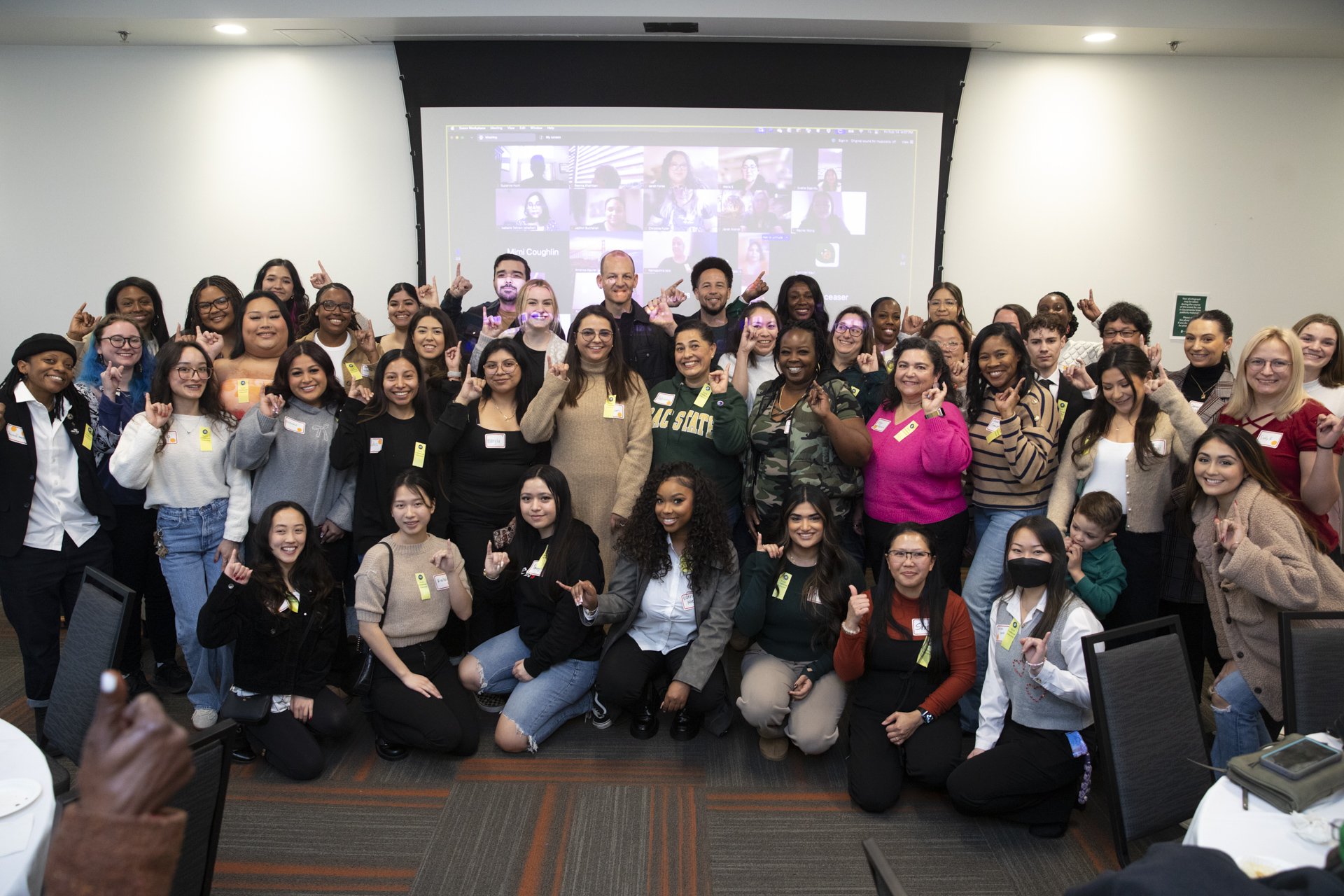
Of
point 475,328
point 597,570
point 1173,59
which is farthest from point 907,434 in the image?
point 1173,59

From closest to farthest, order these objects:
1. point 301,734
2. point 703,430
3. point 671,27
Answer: point 301,734
point 703,430
point 671,27

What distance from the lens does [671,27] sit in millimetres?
5301

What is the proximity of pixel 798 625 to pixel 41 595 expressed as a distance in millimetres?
2943

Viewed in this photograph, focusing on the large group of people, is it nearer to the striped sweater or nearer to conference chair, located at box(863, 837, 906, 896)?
the striped sweater

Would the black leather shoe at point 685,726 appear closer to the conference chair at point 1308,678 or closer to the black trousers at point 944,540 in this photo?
the black trousers at point 944,540

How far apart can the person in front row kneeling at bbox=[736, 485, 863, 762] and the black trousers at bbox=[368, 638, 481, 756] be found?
1067 millimetres

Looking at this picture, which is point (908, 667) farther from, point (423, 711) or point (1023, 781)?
point (423, 711)

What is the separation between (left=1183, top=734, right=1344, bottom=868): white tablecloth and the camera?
4.75 ft

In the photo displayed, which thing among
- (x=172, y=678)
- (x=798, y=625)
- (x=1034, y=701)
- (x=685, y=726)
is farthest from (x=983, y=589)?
(x=172, y=678)

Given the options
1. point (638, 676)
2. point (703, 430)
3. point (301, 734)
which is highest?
point (703, 430)

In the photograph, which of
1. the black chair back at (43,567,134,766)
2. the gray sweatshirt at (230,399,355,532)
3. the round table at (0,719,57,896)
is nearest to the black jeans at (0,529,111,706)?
the gray sweatshirt at (230,399,355,532)

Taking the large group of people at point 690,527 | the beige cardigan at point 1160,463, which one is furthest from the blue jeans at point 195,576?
the beige cardigan at point 1160,463

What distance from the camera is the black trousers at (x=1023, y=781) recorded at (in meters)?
2.58

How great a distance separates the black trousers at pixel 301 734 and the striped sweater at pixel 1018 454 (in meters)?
2.68
